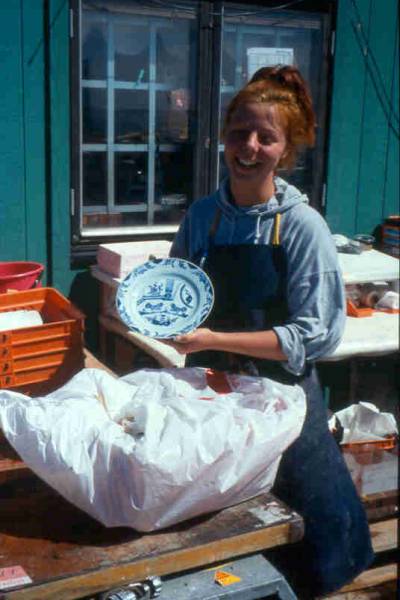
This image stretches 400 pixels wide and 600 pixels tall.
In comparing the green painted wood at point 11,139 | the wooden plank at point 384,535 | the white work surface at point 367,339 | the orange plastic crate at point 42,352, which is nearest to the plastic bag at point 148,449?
the orange plastic crate at point 42,352

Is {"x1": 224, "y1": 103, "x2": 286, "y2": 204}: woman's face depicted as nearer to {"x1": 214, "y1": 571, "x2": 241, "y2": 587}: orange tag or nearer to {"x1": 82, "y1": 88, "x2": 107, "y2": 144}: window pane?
{"x1": 214, "y1": 571, "x2": 241, "y2": 587}: orange tag

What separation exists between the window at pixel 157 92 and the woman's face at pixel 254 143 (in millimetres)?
2404

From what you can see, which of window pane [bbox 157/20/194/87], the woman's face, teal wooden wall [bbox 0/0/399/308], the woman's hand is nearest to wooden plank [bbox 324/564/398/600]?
the woman's hand

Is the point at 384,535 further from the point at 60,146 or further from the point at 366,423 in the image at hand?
the point at 60,146

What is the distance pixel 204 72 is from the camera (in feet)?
15.5

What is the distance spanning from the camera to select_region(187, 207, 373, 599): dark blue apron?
7.33 feet

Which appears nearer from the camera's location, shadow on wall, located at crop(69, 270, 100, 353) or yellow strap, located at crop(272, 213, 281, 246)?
yellow strap, located at crop(272, 213, 281, 246)

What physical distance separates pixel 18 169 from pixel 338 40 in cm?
220

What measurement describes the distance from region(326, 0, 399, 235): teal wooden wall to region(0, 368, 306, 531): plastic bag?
3550 mm

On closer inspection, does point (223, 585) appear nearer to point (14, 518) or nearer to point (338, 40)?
point (14, 518)

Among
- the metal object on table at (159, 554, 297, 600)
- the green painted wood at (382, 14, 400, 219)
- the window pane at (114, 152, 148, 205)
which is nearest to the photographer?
the metal object on table at (159, 554, 297, 600)

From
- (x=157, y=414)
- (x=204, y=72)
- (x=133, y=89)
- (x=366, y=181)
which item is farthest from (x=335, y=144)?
(x=157, y=414)

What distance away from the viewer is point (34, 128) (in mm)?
4297

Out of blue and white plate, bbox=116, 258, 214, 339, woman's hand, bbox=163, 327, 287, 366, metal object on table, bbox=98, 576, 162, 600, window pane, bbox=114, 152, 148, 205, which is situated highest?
window pane, bbox=114, 152, 148, 205
